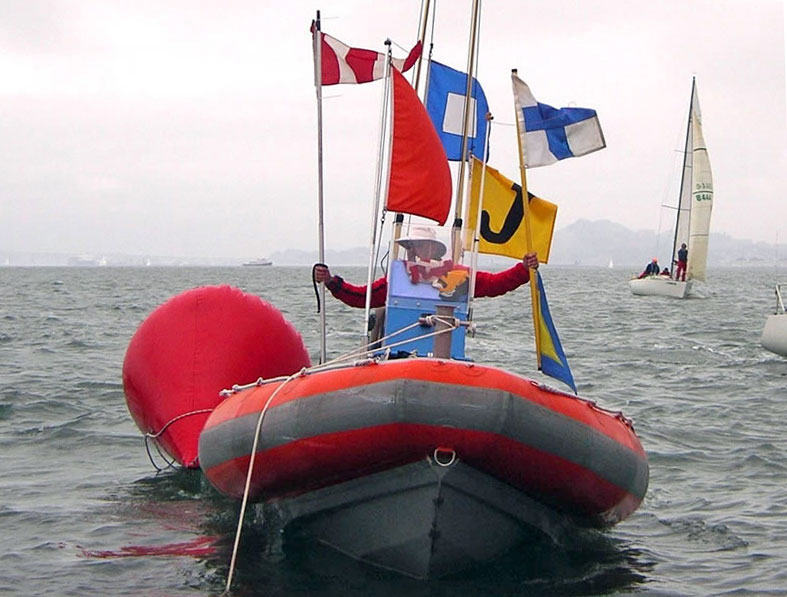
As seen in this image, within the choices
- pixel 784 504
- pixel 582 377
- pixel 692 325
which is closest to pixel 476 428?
pixel 784 504

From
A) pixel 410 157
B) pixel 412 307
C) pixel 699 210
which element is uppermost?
pixel 410 157

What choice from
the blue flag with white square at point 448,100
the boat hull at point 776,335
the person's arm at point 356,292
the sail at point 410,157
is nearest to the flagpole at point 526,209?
the sail at point 410,157

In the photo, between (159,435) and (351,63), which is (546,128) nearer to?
(351,63)

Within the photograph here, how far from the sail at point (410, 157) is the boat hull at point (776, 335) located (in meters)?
13.6

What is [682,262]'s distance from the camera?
1871 inches

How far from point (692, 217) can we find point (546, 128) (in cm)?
4142

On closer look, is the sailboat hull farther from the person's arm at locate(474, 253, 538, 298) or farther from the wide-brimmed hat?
the wide-brimmed hat

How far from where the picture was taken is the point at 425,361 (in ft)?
22.8

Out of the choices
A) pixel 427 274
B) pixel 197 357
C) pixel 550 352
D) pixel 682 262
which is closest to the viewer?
pixel 550 352

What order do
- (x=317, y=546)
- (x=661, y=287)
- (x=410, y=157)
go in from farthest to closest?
(x=661, y=287) < (x=410, y=157) < (x=317, y=546)

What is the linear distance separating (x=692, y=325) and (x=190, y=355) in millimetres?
22222

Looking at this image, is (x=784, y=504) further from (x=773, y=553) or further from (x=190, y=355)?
(x=190, y=355)

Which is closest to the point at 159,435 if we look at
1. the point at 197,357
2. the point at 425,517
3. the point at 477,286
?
the point at 197,357

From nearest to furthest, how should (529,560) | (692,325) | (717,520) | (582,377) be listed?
1. (529,560)
2. (717,520)
3. (582,377)
4. (692,325)
